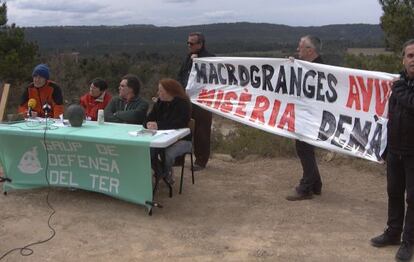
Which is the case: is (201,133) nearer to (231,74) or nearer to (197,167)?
(197,167)

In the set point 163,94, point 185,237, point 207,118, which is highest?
point 163,94

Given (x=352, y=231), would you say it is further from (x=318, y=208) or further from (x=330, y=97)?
(x=330, y=97)

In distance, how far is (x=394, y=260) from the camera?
4262mm

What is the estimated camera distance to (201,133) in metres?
7.11

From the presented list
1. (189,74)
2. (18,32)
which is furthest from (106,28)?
(189,74)

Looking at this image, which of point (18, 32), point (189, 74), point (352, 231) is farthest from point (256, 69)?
point (18, 32)

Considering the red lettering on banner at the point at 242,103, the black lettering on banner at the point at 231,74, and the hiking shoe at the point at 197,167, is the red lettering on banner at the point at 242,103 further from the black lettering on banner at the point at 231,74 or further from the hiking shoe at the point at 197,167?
the hiking shoe at the point at 197,167

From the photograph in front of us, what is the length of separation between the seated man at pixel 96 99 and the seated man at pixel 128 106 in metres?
0.32

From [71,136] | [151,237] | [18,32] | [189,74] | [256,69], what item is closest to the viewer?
[151,237]

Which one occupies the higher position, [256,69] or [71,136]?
[256,69]

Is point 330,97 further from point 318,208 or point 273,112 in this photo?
point 318,208

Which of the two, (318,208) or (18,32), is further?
(18,32)

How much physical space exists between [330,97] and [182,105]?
162 centimetres

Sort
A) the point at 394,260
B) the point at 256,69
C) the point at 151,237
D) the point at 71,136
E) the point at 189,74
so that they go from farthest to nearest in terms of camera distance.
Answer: the point at 189,74 → the point at 256,69 → the point at 71,136 → the point at 151,237 → the point at 394,260
